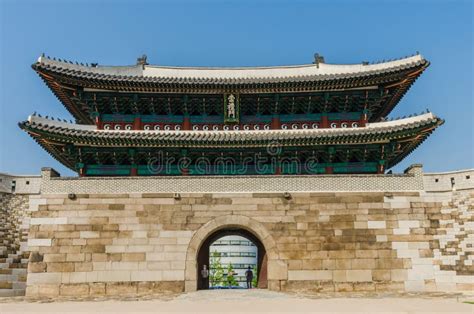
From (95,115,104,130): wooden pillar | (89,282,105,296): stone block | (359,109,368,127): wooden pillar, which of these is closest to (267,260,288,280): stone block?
(89,282,105,296): stone block

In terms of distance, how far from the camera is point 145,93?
62.0 ft

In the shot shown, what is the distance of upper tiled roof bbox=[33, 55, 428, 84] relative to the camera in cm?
1845

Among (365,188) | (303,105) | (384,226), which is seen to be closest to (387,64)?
(303,105)

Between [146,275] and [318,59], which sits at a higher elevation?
[318,59]

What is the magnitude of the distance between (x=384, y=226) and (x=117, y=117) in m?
13.1

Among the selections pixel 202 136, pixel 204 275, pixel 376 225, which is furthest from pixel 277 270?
pixel 202 136

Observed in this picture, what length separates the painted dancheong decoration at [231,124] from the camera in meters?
17.4

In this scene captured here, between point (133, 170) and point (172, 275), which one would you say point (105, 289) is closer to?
point (172, 275)

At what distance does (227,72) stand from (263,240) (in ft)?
34.4

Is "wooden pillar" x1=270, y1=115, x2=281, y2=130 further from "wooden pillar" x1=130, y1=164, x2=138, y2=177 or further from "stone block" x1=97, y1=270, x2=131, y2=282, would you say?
"stone block" x1=97, y1=270, x2=131, y2=282

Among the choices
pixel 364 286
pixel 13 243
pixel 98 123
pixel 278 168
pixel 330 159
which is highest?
pixel 98 123

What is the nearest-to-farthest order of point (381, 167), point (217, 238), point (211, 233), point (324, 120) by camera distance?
point (211, 233)
point (381, 167)
point (217, 238)
point (324, 120)

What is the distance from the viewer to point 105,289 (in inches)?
621

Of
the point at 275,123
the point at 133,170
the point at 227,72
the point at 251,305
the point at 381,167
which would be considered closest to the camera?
the point at 251,305
